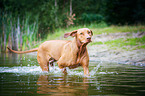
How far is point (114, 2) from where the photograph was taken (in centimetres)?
2522

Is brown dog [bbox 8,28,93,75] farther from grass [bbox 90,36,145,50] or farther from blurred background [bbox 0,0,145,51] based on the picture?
blurred background [bbox 0,0,145,51]

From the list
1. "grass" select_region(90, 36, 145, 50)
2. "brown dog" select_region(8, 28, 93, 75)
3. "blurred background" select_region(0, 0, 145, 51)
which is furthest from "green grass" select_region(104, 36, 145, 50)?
"blurred background" select_region(0, 0, 145, 51)

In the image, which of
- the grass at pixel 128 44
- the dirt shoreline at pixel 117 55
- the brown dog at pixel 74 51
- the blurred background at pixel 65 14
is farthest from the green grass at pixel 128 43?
the blurred background at pixel 65 14

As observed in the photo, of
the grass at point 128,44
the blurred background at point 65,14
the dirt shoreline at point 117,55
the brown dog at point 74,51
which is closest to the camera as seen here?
the brown dog at point 74,51

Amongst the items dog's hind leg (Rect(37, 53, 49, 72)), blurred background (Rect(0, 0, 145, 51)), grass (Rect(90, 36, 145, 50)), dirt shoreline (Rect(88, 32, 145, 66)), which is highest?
blurred background (Rect(0, 0, 145, 51))

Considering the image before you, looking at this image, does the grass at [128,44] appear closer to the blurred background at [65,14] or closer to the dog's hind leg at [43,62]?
the dog's hind leg at [43,62]

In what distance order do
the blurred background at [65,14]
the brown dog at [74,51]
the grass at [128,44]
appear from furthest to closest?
the blurred background at [65,14], the grass at [128,44], the brown dog at [74,51]

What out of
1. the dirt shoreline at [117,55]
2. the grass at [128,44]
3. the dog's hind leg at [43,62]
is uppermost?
the grass at [128,44]

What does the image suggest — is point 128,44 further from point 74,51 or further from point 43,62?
point 74,51

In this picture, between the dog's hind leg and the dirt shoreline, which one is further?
the dirt shoreline

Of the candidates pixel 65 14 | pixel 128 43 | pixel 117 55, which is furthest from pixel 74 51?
pixel 65 14

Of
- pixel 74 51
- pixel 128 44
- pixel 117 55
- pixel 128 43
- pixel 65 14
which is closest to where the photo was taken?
pixel 74 51

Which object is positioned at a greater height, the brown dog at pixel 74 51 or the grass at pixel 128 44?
the grass at pixel 128 44

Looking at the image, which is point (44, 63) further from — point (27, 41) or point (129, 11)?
point (129, 11)
